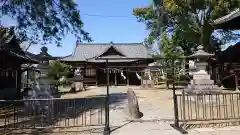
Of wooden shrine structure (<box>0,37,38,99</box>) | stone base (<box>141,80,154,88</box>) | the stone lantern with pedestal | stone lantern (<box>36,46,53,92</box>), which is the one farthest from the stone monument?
stone base (<box>141,80,154,88</box>)

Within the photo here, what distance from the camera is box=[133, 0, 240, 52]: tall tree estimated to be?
26.0 metres

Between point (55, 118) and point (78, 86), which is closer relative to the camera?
point (55, 118)

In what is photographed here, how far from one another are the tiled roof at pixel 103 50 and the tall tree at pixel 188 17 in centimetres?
757

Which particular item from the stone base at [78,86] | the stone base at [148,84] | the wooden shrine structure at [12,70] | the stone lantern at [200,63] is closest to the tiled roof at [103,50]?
the stone base at [78,86]

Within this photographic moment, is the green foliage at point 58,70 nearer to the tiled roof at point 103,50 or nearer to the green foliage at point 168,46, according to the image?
the tiled roof at point 103,50

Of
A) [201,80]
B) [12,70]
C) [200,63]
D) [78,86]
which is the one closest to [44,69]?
[201,80]

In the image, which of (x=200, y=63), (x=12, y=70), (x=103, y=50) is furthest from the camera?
(x=103, y=50)

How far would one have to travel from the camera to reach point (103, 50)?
4244 cm

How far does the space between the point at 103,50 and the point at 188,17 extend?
17039mm

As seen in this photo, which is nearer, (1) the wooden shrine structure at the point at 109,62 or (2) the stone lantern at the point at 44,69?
(2) the stone lantern at the point at 44,69

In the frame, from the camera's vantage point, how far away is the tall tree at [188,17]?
85.2 ft

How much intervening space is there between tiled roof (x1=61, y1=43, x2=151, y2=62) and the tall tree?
298 inches

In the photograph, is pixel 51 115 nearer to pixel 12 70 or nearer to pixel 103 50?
pixel 12 70

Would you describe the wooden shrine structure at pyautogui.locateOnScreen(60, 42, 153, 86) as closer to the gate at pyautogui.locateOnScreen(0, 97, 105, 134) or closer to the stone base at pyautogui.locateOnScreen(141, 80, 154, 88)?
the stone base at pyautogui.locateOnScreen(141, 80, 154, 88)
